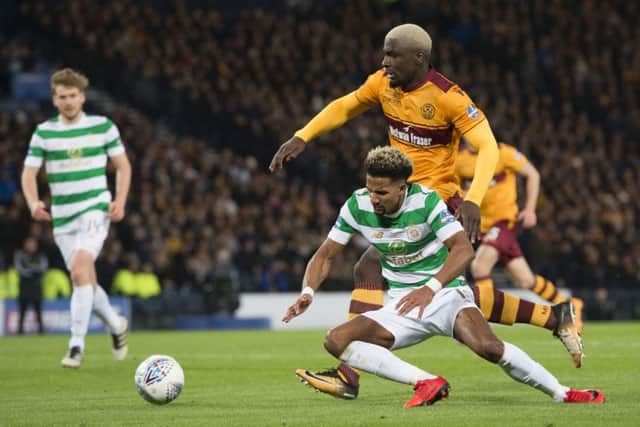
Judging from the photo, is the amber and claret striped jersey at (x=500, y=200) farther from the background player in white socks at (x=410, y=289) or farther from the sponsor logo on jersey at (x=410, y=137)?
the background player in white socks at (x=410, y=289)

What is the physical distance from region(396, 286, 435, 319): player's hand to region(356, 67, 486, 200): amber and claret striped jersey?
175 centimetres

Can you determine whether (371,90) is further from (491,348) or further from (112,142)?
(112,142)

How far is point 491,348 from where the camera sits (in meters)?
6.93

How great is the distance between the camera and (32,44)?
2598 centimetres

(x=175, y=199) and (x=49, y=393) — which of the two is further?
(x=175, y=199)

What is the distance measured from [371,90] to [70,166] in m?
3.39

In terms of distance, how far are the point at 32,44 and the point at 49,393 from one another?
18398mm

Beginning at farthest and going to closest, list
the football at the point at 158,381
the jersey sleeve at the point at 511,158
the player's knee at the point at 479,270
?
the player's knee at the point at 479,270, the jersey sleeve at the point at 511,158, the football at the point at 158,381

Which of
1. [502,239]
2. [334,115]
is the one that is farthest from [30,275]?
[334,115]

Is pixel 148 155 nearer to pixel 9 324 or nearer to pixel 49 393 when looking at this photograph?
pixel 9 324

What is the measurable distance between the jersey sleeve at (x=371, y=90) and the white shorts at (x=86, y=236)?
3187mm

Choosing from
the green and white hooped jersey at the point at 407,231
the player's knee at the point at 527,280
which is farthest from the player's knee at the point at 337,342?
the player's knee at the point at 527,280

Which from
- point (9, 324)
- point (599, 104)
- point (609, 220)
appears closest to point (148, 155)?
point (9, 324)

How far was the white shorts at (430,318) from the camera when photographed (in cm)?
719
